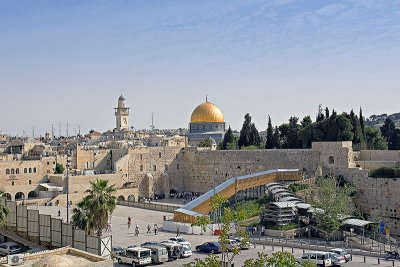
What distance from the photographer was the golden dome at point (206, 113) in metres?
66.8

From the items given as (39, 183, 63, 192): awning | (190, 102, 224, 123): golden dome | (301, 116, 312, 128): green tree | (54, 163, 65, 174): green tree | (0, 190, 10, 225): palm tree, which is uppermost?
(190, 102, 224, 123): golden dome

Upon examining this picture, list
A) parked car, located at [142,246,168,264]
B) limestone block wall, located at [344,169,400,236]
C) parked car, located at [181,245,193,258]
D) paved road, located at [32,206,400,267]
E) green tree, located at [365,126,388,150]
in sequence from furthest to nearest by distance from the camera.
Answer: green tree, located at [365,126,388,150]
limestone block wall, located at [344,169,400,236]
parked car, located at [181,245,193,258]
paved road, located at [32,206,400,267]
parked car, located at [142,246,168,264]

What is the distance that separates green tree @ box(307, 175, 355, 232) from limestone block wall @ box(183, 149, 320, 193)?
18.7 ft

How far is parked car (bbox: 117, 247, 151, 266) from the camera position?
20.0m

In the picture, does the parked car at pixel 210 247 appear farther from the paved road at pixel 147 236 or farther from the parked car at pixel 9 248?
the parked car at pixel 9 248

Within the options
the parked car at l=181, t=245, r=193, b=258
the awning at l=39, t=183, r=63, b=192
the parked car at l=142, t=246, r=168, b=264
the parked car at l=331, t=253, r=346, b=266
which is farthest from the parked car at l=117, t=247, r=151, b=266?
the awning at l=39, t=183, r=63, b=192

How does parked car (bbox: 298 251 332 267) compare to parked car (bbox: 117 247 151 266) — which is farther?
parked car (bbox: 117 247 151 266)

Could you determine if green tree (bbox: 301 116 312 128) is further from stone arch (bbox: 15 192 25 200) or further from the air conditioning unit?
the air conditioning unit

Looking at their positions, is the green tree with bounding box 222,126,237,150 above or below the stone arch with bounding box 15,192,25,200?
above

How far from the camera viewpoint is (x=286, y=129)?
4984 cm

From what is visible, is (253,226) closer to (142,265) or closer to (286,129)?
(142,265)

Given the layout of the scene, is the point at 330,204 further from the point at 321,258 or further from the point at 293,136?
the point at 293,136

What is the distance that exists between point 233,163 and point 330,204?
1669 cm

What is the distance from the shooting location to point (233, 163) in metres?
43.6
